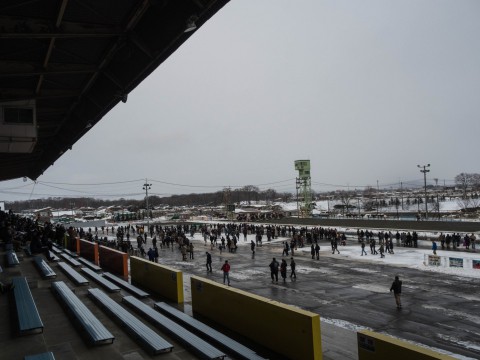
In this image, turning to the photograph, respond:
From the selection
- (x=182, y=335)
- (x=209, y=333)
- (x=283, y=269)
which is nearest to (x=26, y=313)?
(x=182, y=335)

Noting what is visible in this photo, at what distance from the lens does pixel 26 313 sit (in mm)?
8195

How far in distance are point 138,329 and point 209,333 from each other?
59.1 inches

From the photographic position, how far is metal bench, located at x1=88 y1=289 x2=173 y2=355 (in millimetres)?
6711

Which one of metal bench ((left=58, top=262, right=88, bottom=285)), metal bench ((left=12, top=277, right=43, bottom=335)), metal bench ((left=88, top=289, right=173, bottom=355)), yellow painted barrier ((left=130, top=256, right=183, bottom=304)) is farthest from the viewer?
metal bench ((left=58, top=262, right=88, bottom=285))

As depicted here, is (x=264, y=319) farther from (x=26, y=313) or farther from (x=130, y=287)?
(x=130, y=287)

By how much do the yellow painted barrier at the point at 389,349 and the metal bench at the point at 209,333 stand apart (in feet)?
6.14

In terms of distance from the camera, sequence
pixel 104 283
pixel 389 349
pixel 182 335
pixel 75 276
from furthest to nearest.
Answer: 1. pixel 75 276
2. pixel 104 283
3. pixel 182 335
4. pixel 389 349

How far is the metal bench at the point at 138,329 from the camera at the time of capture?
22.0ft

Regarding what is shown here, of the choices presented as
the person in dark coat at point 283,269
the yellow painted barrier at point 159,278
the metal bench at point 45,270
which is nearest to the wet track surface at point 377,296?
the person in dark coat at point 283,269

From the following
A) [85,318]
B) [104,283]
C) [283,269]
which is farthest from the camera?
[283,269]

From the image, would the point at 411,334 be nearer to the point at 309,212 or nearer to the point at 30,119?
the point at 30,119

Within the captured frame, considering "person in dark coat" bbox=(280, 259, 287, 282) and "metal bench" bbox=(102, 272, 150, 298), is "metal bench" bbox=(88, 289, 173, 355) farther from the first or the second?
"person in dark coat" bbox=(280, 259, 287, 282)

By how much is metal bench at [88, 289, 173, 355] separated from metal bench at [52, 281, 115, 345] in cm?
48

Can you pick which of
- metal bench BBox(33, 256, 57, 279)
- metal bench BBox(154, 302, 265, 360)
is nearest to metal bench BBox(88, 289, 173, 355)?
metal bench BBox(154, 302, 265, 360)
